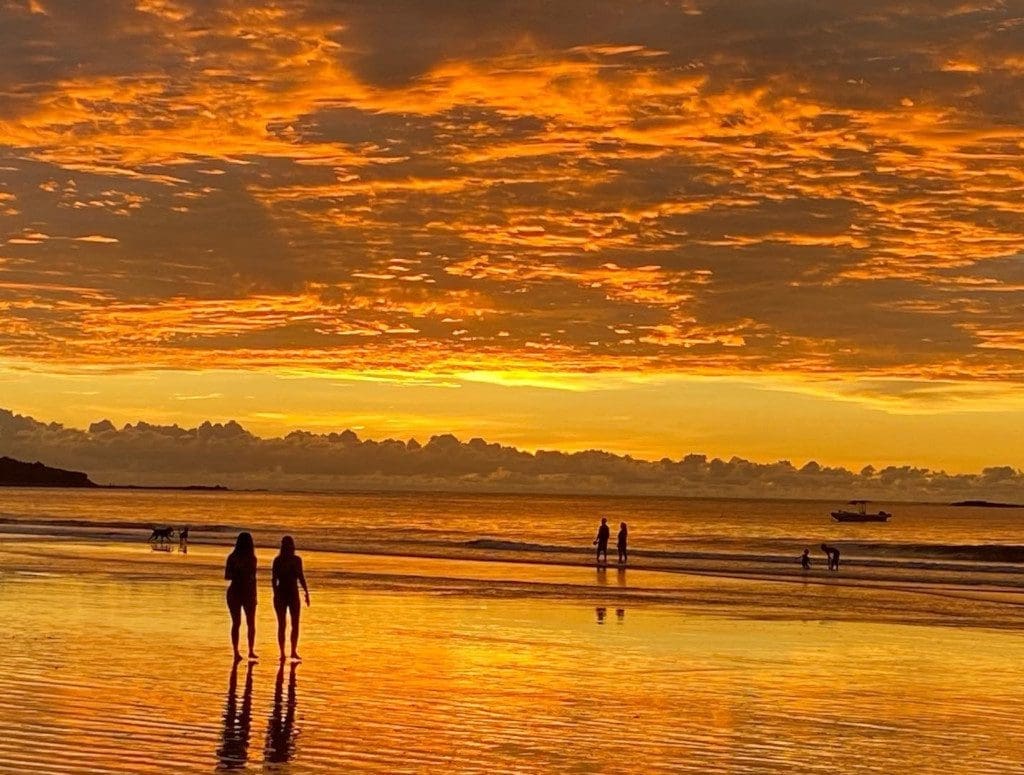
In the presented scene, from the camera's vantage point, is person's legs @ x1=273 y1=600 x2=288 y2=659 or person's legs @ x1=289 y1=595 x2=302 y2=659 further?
person's legs @ x1=289 y1=595 x2=302 y2=659

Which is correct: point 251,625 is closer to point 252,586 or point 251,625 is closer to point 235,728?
point 252,586

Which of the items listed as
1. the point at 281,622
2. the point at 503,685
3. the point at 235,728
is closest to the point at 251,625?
the point at 281,622

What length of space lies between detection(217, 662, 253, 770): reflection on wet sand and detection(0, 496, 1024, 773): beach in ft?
0.18

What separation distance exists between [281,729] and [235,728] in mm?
465

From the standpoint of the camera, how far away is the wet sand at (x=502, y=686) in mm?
13875

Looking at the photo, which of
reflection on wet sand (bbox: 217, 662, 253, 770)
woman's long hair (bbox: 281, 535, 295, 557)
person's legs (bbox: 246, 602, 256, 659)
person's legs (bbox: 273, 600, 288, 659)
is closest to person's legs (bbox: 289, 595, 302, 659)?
person's legs (bbox: 273, 600, 288, 659)

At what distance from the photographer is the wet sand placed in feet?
45.5

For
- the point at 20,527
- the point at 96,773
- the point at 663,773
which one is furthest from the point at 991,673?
the point at 20,527

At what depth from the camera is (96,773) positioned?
478 inches

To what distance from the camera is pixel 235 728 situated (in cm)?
1484

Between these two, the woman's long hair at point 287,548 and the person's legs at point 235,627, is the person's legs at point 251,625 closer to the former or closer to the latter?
the person's legs at point 235,627

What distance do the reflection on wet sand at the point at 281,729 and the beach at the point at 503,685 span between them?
48 millimetres

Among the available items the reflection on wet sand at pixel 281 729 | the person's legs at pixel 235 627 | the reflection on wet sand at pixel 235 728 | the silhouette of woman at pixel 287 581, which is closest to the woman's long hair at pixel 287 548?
the silhouette of woman at pixel 287 581

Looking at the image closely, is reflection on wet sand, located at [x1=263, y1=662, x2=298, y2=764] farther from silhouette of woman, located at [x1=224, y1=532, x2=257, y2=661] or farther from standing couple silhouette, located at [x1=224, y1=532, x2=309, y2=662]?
silhouette of woman, located at [x1=224, y1=532, x2=257, y2=661]
